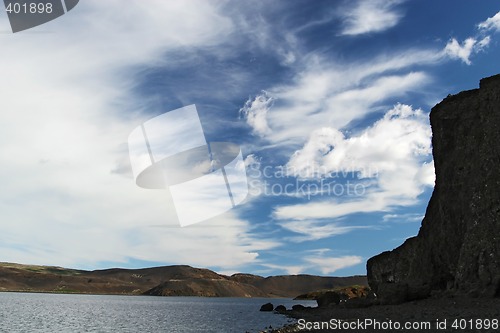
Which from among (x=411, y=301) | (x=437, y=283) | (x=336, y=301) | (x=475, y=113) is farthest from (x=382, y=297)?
(x=336, y=301)

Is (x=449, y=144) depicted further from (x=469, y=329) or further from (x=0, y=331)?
(x=0, y=331)

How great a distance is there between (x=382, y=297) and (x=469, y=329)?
1381 inches

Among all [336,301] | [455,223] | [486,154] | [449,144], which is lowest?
[336,301]

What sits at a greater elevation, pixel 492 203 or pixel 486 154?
pixel 486 154

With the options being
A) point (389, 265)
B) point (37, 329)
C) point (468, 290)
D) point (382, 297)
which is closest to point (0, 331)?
point (37, 329)

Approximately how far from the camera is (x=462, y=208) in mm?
59750

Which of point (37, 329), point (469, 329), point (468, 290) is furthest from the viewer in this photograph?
point (37, 329)

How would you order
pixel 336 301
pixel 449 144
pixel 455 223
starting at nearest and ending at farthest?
pixel 455 223
pixel 449 144
pixel 336 301

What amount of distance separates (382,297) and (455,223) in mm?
15636

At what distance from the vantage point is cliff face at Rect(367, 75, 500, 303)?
50625 millimetres

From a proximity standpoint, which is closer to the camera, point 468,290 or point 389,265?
point 468,290

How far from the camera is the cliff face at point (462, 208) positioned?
50625mm

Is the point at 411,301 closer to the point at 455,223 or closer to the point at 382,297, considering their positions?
the point at 382,297

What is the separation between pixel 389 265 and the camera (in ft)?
287
